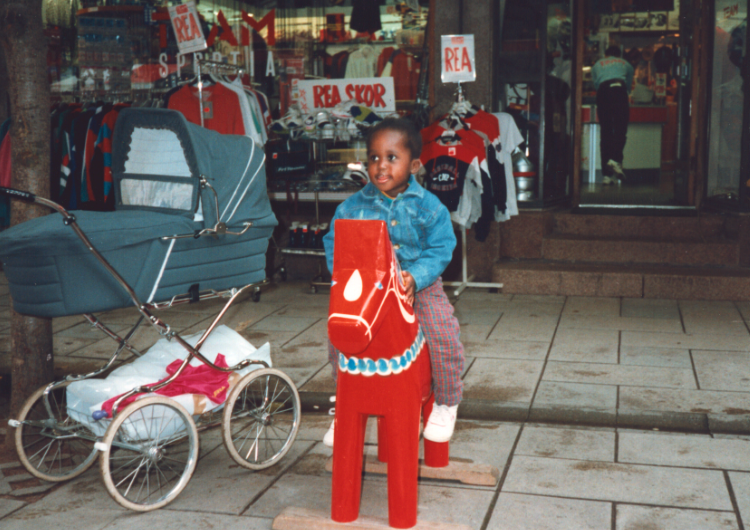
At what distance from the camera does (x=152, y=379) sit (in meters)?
3.90

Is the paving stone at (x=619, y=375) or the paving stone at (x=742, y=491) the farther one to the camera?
the paving stone at (x=619, y=375)

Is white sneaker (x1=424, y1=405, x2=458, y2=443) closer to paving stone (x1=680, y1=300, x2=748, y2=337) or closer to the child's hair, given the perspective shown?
the child's hair

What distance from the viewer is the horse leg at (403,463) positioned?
2924mm

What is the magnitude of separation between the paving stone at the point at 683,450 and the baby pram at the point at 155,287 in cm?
182

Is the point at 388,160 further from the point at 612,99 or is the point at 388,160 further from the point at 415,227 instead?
the point at 612,99

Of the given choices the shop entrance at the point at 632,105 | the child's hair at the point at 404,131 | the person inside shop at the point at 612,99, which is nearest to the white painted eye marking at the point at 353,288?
the child's hair at the point at 404,131

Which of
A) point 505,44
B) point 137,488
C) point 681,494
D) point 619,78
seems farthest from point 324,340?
point 619,78

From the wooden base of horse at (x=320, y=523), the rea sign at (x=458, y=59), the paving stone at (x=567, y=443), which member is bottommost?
the paving stone at (x=567, y=443)

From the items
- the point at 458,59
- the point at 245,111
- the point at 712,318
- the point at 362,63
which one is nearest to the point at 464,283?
the point at 458,59

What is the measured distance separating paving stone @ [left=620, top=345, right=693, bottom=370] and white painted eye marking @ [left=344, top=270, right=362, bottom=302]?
343 centimetres

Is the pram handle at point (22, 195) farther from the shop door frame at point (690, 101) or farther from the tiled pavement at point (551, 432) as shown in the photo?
the shop door frame at point (690, 101)

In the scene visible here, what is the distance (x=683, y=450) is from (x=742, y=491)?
54 centimetres

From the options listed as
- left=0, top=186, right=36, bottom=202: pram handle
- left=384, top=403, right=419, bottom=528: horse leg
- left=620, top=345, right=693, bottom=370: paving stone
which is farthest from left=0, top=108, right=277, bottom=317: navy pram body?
left=620, top=345, right=693, bottom=370: paving stone

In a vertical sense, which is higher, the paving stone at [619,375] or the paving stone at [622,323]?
the paving stone at [622,323]
